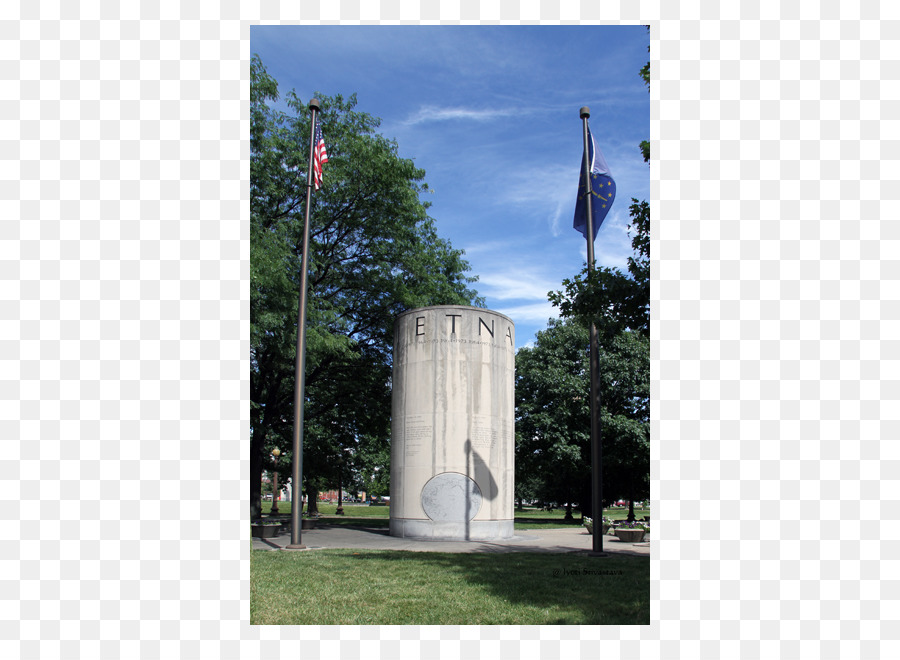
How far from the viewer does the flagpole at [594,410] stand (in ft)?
43.9

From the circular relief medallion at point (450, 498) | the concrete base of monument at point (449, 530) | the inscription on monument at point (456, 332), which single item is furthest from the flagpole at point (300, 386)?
the inscription on monument at point (456, 332)

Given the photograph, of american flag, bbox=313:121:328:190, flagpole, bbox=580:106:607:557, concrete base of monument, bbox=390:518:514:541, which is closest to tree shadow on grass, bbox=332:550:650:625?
flagpole, bbox=580:106:607:557

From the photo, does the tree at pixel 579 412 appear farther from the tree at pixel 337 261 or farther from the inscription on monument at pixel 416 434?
the inscription on monument at pixel 416 434

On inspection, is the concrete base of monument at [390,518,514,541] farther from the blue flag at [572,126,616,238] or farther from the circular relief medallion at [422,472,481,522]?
the blue flag at [572,126,616,238]

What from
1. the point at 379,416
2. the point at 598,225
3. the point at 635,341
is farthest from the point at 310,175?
the point at 635,341

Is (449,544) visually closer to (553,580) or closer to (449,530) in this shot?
(449,530)

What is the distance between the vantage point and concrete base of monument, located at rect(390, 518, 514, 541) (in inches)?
721

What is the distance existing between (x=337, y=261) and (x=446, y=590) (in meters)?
17.6

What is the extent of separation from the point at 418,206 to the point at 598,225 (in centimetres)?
1117

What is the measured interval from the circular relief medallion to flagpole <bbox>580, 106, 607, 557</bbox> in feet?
17.0

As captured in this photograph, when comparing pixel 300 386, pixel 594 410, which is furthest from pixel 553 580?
A: pixel 300 386

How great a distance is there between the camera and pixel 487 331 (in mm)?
19641

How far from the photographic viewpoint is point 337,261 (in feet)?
81.9

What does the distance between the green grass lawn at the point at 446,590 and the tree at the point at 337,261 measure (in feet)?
28.8
